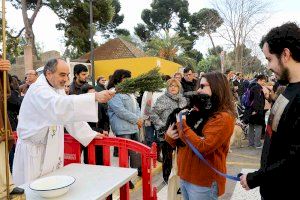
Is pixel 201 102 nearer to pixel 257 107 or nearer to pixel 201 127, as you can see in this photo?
pixel 201 127

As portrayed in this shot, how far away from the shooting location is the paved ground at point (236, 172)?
4.76m

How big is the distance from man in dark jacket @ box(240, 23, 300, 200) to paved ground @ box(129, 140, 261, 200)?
3.92 ft

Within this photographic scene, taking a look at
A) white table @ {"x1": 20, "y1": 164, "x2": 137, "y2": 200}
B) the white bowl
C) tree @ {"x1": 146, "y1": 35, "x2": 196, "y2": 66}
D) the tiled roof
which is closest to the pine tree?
white table @ {"x1": 20, "y1": 164, "x2": 137, "y2": 200}

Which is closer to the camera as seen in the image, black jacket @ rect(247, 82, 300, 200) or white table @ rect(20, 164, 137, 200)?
black jacket @ rect(247, 82, 300, 200)

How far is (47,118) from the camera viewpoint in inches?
116

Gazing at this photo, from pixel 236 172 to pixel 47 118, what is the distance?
4.08 meters

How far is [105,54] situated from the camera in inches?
1337

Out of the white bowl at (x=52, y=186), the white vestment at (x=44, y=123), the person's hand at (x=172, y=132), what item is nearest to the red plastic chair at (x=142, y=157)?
the person's hand at (x=172, y=132)

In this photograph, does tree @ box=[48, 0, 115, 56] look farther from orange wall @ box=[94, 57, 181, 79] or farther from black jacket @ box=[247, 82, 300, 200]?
black jacket @ box=[247, 82, 300, 200]

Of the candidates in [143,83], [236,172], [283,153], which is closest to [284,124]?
[283,153]

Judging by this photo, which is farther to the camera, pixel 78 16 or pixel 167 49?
pixel 167 49

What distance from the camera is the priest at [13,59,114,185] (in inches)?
110

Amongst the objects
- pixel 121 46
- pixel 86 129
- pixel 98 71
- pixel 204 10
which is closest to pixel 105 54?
pixel 121 46

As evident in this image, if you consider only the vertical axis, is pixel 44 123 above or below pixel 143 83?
below
